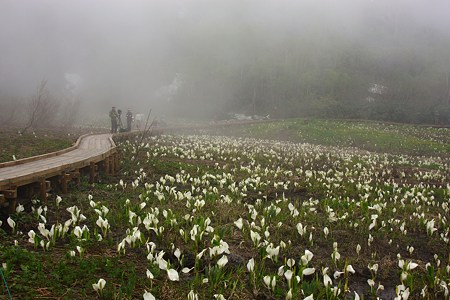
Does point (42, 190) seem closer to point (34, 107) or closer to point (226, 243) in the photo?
point (226, 243)

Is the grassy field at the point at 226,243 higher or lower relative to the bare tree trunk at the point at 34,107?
lower

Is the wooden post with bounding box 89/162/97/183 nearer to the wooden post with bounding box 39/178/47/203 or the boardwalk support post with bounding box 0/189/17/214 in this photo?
the wooden post with bounding box 39/178/47/203

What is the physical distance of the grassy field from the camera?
4672 millimetres

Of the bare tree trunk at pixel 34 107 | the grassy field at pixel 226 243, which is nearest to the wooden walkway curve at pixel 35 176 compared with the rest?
the grassy field at pixel 226 243

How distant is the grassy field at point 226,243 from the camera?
15.3ft

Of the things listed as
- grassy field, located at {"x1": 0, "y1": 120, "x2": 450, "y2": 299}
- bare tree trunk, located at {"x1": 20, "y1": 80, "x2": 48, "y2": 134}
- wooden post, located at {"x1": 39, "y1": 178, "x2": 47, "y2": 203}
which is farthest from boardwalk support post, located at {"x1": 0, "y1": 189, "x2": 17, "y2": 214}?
bare tree trunk, located at {"x1": 20, "y1": 80, "x2": 48, "y2": 134}

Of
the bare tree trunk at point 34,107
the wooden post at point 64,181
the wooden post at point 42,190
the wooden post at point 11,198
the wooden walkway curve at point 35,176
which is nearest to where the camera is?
the wooden post at point 11,198

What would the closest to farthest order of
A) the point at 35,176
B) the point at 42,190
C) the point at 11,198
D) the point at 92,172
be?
1. the point at 11,198
2. the point at 35,176
3. the point at 42,190
4. the point at 92,172

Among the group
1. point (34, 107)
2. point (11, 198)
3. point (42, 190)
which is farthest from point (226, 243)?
point (34, 107)

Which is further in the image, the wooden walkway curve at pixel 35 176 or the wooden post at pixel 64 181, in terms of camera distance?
the wooden post at pixel 64 181

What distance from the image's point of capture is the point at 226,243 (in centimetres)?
559

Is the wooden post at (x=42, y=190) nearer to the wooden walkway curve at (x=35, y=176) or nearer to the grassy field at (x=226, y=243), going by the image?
the wooden walkway curve at (x=35, y=176)

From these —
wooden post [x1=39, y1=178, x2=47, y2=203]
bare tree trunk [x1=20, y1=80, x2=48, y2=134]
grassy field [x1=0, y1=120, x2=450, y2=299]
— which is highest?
bare tree trunk [x1=20, y1=80, x2=48, y2=134]

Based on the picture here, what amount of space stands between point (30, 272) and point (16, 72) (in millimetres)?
52073
